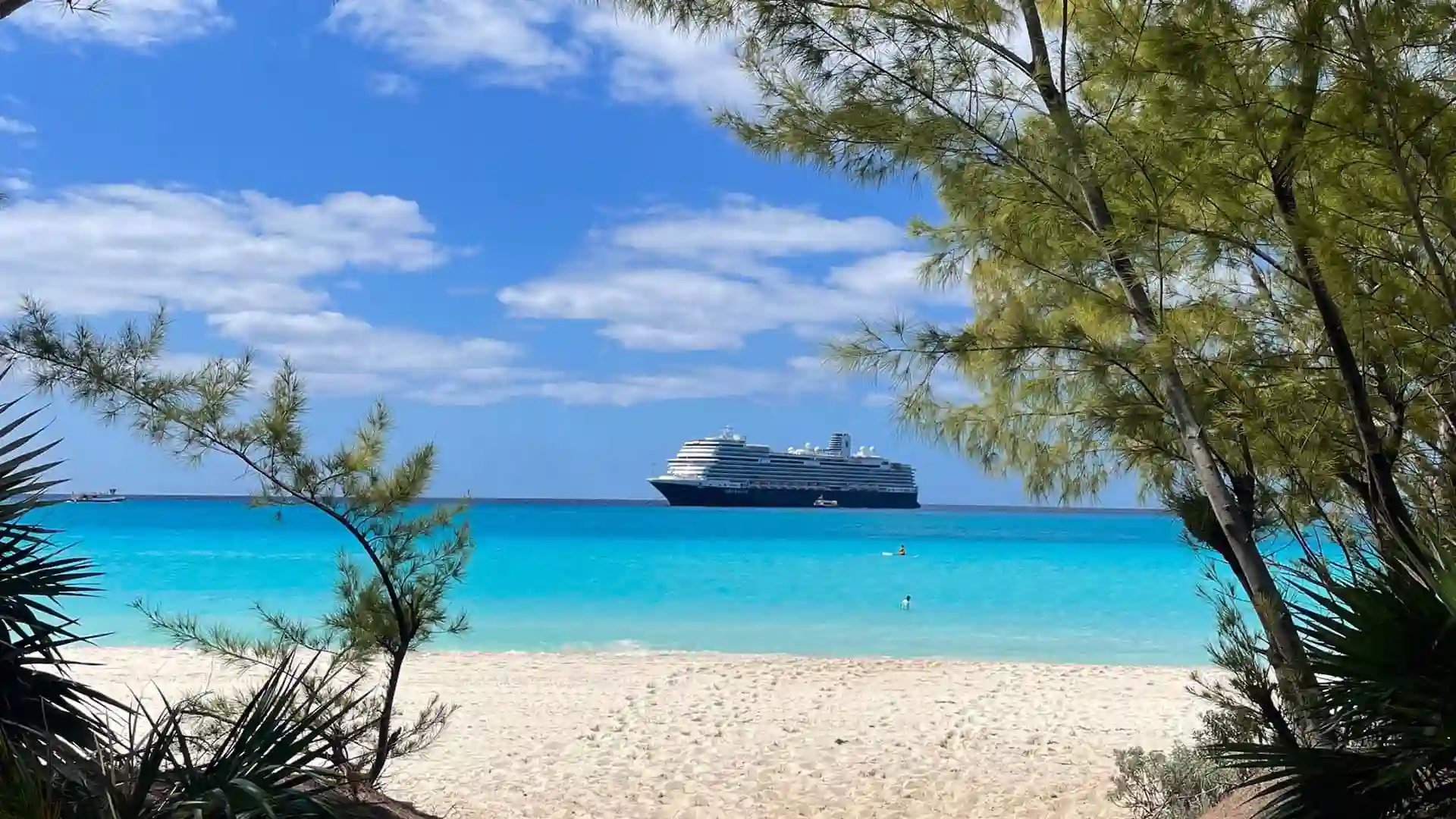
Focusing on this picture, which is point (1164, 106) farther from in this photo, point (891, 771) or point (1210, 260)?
point (891, 771)

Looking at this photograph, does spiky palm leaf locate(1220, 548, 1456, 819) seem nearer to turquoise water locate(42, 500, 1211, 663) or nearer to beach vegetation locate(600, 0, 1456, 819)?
beach vegetation locate(600, 0, 1456, 819)

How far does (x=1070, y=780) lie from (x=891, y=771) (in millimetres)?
1213

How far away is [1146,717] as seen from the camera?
10500mm

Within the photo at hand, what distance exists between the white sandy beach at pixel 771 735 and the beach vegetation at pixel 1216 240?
8.98 feet

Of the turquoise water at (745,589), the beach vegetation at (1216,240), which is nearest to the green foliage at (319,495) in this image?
the turquoise water at (745,589)

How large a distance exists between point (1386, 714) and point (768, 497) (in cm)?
8066

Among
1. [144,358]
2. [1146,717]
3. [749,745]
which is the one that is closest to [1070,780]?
[749,745]

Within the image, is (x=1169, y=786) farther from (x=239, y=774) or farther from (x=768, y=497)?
(x=768, y=497)

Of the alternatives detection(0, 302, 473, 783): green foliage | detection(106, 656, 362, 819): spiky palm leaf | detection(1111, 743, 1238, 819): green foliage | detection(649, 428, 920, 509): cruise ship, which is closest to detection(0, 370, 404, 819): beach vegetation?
detection(106, 656, 362, 819): spiky palm leaf

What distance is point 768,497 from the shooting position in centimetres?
8288

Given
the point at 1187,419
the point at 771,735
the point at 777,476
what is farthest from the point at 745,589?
the point at 777,476

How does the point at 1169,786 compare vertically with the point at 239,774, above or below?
below

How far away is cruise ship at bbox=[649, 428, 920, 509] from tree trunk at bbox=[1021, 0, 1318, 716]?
74602mm

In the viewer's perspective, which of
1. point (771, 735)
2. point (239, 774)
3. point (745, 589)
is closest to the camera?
point (239, 774)
